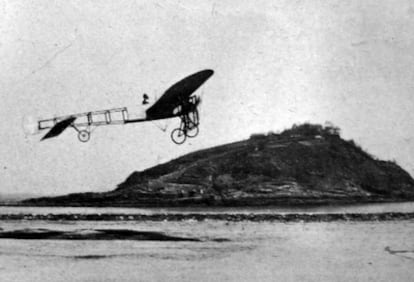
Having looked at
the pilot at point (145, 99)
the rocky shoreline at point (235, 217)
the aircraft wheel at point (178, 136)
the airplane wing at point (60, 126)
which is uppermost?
the pilot at point (145, 99)

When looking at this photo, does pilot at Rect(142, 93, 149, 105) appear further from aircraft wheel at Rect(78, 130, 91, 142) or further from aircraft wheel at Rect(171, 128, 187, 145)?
aircraft wheel at Rect(78, 130, 91, 142)

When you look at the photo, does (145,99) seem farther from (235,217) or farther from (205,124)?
(235,217)

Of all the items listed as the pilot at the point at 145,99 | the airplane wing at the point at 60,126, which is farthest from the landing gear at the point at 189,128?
the airplane wing at the point at 60,126

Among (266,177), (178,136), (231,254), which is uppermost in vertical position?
(178,136)

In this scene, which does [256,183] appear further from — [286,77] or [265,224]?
[286,77]

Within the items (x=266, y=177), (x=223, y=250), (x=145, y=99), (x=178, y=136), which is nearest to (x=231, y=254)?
(x=223, y=250)

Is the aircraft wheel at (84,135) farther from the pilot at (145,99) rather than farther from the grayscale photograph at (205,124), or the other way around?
the pilot at (145,99)
